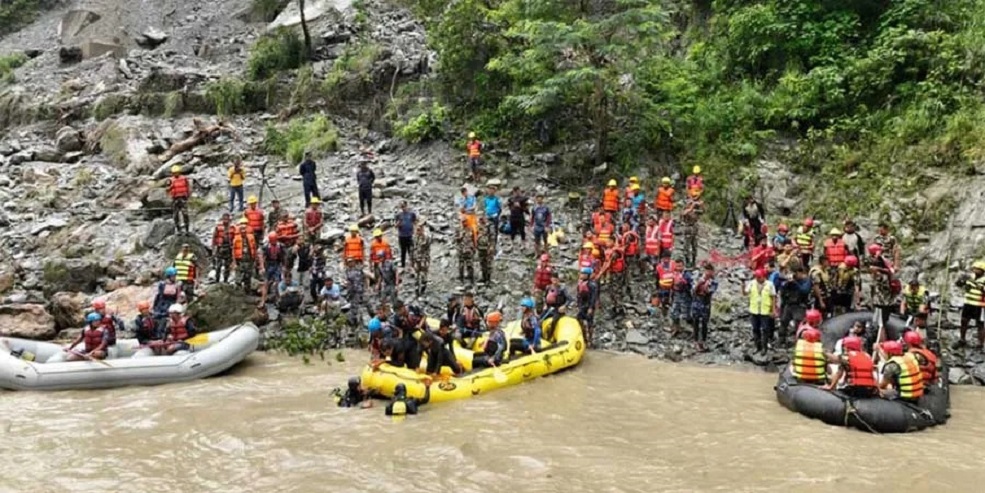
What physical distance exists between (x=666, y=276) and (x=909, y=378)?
4.61 metres

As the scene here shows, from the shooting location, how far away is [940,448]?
9234mm

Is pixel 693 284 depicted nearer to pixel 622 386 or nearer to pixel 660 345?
pixel 660 345

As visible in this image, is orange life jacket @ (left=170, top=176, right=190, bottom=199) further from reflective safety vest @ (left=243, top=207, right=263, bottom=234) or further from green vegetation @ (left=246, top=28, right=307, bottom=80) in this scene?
green vegetation @ (left=246, top=28, right=307, bottom=80)

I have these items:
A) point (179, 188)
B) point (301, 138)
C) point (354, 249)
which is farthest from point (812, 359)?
point (301, 138)

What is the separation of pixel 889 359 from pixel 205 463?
8311mm

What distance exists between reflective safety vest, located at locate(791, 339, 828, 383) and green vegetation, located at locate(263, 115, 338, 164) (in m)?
14.6

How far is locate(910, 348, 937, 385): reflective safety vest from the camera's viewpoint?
10375mm

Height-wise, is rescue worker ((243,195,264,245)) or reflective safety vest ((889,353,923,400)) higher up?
rescue worker ((243,195,264,245))

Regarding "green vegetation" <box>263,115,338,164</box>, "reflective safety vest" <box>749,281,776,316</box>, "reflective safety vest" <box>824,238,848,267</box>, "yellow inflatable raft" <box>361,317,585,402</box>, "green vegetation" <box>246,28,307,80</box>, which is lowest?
"yellow inflatable raft" <box>361,317,585,402</box>

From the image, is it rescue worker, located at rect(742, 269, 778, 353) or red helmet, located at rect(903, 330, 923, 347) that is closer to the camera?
red helmet, located at rect(903, 330, 923, 347)

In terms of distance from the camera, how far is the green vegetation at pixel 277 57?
2605 cm

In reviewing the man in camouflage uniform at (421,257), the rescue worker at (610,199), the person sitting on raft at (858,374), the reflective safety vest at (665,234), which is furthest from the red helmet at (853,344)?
the man in camouflage uniform at (421,257)

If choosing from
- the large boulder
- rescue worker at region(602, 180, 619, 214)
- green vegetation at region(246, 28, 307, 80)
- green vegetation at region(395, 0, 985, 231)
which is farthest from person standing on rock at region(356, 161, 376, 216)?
green vegetation at region(246, 28, 307, 80)

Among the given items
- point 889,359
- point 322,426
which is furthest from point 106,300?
point 889,359
